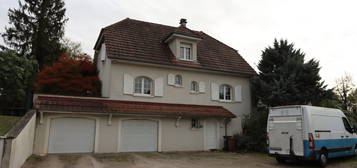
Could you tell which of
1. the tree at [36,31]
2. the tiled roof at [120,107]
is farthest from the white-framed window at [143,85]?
the tree at [36,31]

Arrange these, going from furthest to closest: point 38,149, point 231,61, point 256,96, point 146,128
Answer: point 231,61, point 256,96, point 146,128, point 38,149

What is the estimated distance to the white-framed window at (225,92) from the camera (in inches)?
694

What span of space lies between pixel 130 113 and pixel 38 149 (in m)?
4.61

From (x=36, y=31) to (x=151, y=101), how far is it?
16.7 m

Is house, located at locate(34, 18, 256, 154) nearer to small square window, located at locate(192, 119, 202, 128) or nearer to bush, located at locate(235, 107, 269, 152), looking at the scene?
small square window, located at locate(192, 119, 202, 128)

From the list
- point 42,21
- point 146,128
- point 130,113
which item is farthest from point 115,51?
point 42,21

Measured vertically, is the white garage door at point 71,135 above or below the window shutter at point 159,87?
below

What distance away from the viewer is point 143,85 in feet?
49.9

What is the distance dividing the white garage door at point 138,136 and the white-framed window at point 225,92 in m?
5.68

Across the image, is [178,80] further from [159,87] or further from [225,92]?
[225,92]

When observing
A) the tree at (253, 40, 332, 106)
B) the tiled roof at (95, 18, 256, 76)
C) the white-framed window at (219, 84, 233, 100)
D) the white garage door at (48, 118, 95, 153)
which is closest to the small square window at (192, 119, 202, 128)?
the white-framed window at (219, 84, 233, 100)

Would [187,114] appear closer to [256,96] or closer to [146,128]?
[146,128]

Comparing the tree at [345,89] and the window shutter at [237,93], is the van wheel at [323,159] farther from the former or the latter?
the tree at [345,89]

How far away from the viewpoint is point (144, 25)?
1900cm
